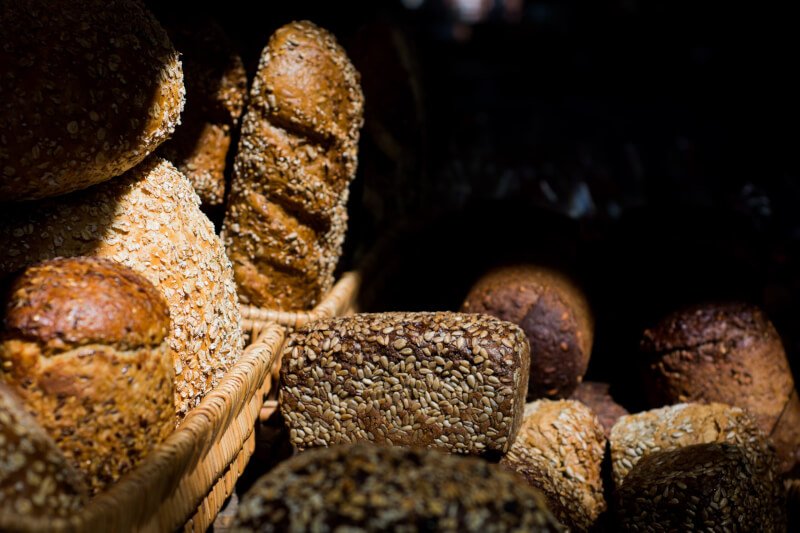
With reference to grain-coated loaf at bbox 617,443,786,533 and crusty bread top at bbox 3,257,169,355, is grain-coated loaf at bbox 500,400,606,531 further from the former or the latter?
crusty bread top at bbox 3,257,169,355

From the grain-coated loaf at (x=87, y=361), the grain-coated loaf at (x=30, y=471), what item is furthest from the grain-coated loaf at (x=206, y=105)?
the grain-coated loaf at (x=30, y=471)

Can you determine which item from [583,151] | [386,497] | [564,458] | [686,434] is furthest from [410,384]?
[583,151]

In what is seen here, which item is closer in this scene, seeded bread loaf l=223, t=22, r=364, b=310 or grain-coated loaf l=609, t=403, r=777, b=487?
grain-coated loaf l=609, t=403, r=777, b=487

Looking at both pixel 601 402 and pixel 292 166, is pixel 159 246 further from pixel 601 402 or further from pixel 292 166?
pixel 601 402

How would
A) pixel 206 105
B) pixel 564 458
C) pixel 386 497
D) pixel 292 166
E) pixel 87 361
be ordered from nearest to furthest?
pixel 386 497 → pixel 87 361 → pixel 564 458 → pixel 292 166 → pixel 206 105

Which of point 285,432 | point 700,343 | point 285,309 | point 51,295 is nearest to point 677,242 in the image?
point 700,343

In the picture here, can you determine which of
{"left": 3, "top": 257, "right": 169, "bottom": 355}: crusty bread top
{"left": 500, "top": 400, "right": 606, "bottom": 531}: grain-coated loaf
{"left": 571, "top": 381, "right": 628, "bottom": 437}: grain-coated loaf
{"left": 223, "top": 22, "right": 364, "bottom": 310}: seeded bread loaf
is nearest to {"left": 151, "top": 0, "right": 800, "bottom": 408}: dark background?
{"left": 571, "top": 381, "right": 628, "bottom": 437}: grain-coated loaf

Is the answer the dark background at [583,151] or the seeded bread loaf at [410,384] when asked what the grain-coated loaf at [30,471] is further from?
the dark background at [583,151]
